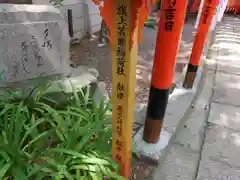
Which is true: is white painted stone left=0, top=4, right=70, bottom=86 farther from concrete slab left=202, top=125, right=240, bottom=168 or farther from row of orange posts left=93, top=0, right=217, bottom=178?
concrete slab left=202, top=125, right=240, bottom=168

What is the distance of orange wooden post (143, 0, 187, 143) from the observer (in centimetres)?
175

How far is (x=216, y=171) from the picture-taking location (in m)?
2.30

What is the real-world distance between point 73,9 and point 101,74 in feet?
6.36

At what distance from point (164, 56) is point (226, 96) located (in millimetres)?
2281

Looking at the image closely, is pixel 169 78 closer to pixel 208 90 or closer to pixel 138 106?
pixel 138 106

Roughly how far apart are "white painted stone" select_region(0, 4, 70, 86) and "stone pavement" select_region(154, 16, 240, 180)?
5.44ft

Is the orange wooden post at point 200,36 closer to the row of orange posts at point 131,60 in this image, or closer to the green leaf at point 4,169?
the row of orange posts at point 131,60

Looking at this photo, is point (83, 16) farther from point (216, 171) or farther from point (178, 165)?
point (216, 171)

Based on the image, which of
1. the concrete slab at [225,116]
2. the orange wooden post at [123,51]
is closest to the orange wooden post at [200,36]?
the concrete slab at [225,116]

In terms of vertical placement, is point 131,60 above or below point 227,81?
above

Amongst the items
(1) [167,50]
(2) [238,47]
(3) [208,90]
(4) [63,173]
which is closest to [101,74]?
(3) [208,90]

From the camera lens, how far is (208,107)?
335 cm

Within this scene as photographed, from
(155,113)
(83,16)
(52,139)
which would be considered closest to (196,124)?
(155,113)

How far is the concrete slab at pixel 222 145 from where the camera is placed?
247cm
